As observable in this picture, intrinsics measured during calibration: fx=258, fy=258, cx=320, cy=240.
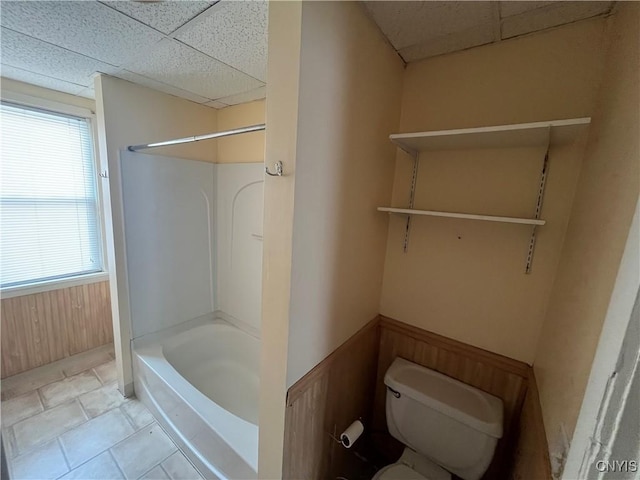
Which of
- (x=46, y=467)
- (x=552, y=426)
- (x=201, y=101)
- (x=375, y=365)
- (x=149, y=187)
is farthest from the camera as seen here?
(x=201, y=101)

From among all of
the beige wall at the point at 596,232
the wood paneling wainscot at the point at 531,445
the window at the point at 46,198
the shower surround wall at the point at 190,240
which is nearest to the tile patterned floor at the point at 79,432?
the shower surround wall at the point at 190,240

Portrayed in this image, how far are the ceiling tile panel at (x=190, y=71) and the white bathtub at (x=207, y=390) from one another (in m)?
2.01

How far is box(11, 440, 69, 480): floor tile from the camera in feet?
4.88

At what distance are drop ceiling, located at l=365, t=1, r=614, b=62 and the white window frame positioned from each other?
2563 mm

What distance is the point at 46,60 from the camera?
1573 millimetres

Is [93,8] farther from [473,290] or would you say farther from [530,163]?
[473,290]

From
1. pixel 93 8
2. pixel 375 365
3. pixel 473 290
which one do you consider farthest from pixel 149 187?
pixel 473 290

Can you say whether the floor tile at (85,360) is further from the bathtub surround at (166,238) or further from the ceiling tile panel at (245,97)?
the ceiling tile panel at (245,97)

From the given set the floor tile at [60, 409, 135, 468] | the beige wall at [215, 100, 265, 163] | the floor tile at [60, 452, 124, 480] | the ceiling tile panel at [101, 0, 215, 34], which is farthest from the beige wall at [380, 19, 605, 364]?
the floor tile at [60, 409, 135, 468]

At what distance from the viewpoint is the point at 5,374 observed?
2070 mm

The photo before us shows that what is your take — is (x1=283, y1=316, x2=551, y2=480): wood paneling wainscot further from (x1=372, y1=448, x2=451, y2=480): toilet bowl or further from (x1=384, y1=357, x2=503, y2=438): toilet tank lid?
(x1=372, y1=448, x2=451, y2=480): toilet bowl

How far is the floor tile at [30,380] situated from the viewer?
202 cm

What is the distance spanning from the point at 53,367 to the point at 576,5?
4.07 metres

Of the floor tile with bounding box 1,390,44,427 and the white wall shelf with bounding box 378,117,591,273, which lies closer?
the white wall shelf with bounding box 378,117,591,273
